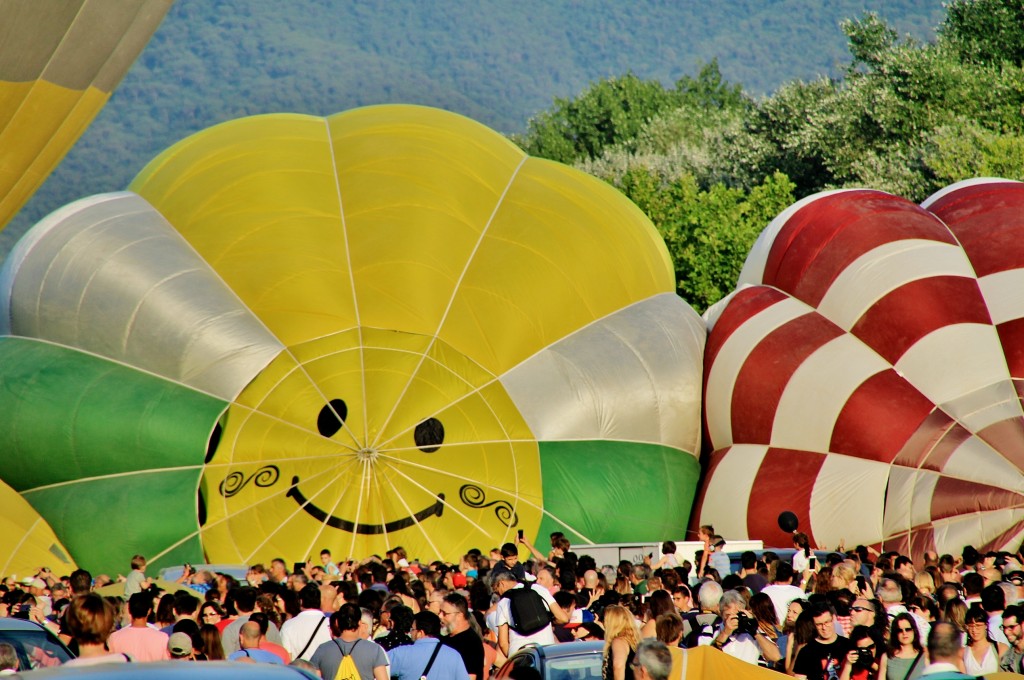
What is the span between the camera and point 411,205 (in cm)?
1493

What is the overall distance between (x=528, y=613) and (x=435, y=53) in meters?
173

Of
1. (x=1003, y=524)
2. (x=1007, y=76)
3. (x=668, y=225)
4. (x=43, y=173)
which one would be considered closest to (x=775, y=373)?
(x=1003, y=524)

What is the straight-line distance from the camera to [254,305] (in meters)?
14.5

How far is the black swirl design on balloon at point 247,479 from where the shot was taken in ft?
45.8

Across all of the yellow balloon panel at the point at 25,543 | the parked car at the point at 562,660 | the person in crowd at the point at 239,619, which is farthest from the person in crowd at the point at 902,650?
the yellow balloon panel at the point at 25,543

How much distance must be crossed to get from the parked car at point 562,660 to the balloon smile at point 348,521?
6985 millimetres

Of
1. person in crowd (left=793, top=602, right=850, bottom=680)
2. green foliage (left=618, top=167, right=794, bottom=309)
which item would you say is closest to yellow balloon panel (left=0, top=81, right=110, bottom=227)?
person in crowd (left=793, top=602, right=850, bottom=680)

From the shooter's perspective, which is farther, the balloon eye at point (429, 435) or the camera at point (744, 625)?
the balloon eye at point (429, 435)

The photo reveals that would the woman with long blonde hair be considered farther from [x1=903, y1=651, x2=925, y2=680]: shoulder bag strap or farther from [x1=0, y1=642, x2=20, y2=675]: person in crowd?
[x1=0, y1=642, x2=20, y2=675]: person in crowd

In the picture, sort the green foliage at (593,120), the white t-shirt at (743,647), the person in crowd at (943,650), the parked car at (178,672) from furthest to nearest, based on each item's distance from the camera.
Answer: the green foliage at (593,120), the white t-shirt at (743,647), the person in crowd at (943,650), the parked car at (178,672)

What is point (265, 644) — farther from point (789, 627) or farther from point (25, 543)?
point (25, 543)

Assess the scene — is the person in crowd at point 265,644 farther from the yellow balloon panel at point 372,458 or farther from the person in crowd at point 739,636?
the yellow balloon panel at point 372,458

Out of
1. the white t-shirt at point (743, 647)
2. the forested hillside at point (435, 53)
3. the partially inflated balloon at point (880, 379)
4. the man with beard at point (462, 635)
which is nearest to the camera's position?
the white t-shirt at point (743, 647)

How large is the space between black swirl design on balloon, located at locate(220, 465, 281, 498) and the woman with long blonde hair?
8.08m
